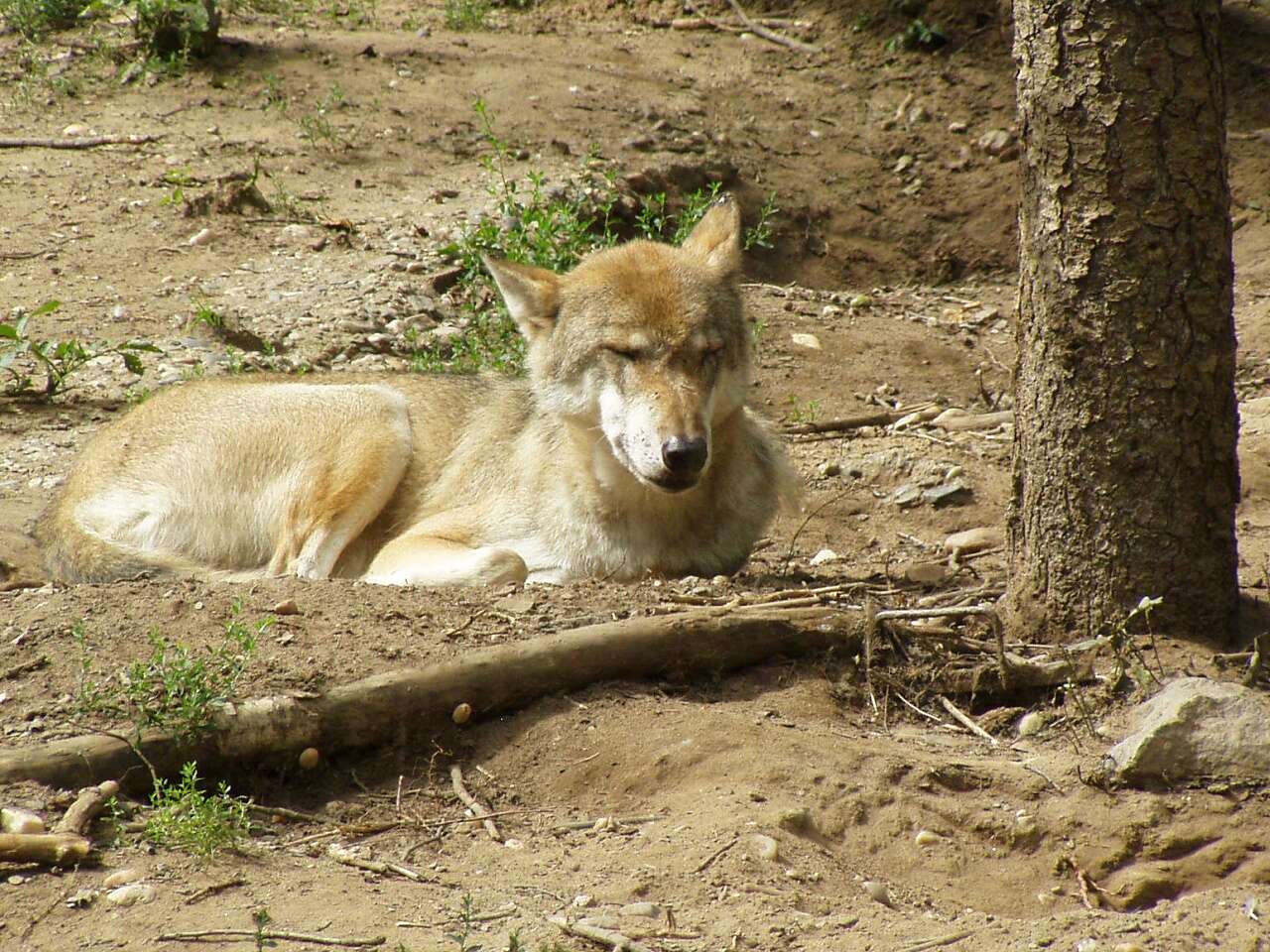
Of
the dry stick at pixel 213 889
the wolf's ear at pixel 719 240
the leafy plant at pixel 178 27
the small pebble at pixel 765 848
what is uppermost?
the leafy plant at pixel 178 27

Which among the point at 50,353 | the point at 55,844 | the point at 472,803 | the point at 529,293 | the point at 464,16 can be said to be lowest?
the point at 472,803

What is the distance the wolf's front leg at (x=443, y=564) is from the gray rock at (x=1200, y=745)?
2.63 metres

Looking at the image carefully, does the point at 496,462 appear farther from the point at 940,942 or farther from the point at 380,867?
the point at 940,942

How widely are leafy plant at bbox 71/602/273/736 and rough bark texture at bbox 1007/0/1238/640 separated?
99.2 inches

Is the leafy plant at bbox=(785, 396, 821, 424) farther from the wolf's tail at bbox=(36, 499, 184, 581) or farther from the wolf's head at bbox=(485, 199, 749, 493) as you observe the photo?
the wolf's tail at bbox=(36, 499, 184, 581)

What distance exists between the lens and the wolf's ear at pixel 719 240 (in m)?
5.80

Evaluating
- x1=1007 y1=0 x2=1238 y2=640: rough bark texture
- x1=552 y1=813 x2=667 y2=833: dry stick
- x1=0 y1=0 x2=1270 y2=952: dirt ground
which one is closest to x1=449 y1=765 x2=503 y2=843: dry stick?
x1=0 y1=0 x2=1270 y2=952: dirt ground

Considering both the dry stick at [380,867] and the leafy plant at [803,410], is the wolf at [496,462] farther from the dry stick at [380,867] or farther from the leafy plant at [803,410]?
the dry stick at [380,867]

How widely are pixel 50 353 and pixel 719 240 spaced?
3859 mm

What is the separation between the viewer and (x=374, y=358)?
7883 millimetres

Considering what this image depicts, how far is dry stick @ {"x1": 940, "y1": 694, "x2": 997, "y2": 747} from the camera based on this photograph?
4129mm

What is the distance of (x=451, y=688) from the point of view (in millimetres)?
4008

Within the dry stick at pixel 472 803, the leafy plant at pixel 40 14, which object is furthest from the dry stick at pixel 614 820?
the leafy plant at pixel 40 14

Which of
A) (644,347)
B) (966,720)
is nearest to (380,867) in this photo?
(966,720)
